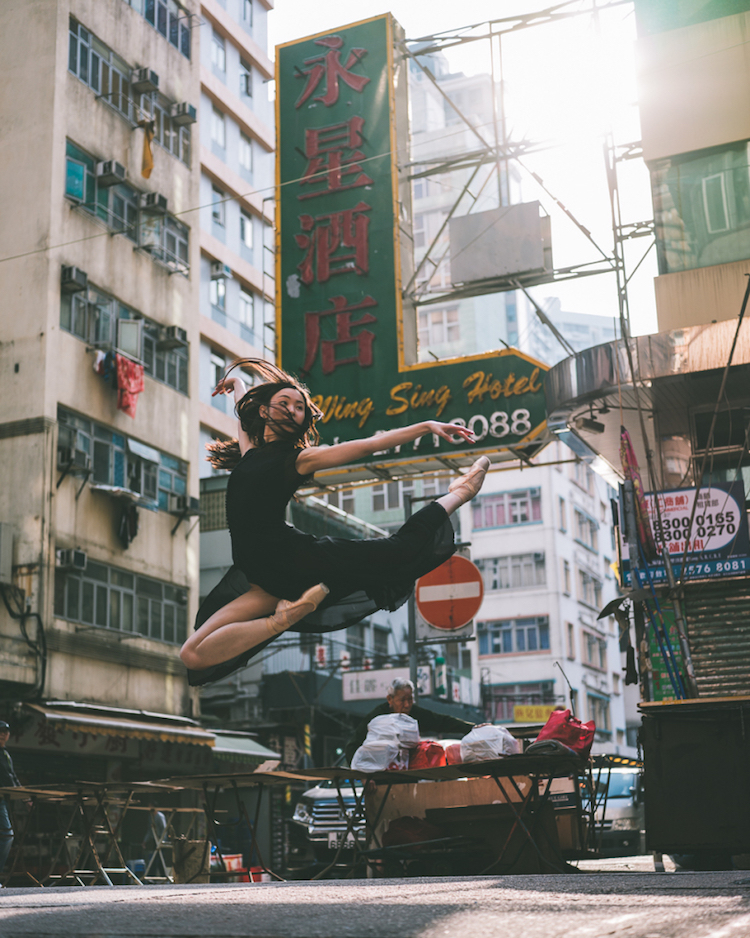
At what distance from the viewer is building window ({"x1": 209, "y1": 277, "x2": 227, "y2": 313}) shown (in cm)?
3366

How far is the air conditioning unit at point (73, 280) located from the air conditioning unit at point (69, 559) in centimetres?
537

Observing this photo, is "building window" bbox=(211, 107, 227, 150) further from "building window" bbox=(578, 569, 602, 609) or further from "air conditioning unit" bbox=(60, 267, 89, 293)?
"building window" bbox=(578, 569, 602, 609)

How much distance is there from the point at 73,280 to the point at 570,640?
33.7 metres

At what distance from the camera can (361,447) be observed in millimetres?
5102

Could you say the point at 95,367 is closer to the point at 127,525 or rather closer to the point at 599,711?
the point at 127,525

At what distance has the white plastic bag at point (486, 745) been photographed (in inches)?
288

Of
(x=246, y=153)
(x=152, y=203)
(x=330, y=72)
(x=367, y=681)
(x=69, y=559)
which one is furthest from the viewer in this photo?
Answer: (x=246, y=153)

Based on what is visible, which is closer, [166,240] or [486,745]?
[486,745]

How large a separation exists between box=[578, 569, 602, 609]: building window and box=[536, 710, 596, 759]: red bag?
154 ft

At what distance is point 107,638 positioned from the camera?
76.5ft

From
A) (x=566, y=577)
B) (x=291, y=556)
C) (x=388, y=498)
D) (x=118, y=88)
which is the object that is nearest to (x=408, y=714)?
(x=291, y=556)

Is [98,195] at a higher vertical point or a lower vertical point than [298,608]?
higher

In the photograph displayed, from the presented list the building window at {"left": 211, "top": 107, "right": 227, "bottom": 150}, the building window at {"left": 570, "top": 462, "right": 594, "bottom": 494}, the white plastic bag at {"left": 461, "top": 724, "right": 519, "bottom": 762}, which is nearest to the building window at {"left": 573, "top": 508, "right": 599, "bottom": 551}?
the building window at {"left": 570, "top": 462, "right": 594, "bottom": 494}

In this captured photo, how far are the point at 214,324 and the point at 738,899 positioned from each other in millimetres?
30721
